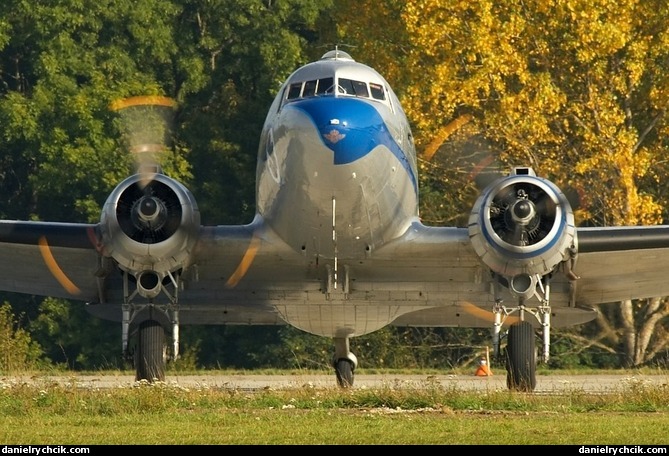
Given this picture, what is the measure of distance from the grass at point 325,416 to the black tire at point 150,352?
1.96 meters

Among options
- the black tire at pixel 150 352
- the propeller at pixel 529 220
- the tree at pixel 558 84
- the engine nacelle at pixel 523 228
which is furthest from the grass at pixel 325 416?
the tree at pixel 558 84

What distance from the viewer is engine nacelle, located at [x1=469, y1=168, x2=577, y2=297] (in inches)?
727

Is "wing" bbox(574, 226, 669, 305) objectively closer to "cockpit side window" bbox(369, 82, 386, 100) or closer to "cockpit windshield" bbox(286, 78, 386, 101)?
"cockpit side window" bbox(369, 82, 386, 100)

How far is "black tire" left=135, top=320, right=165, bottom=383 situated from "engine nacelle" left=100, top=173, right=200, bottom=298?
1.08 meters

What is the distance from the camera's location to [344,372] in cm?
2197

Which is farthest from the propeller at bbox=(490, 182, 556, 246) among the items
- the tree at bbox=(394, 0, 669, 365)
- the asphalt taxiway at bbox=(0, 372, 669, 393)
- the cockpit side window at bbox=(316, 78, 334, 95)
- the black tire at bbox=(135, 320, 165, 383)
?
the tree at bbox=(394, 0, 669, 365)

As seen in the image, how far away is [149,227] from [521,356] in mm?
5453

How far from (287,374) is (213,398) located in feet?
43.5

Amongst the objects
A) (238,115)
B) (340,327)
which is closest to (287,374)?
(340,327)

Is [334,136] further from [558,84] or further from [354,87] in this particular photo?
[558,84]

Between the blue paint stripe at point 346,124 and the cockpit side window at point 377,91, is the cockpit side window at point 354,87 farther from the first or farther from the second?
the blue paint stripe at point 346,124

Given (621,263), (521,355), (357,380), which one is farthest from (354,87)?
(357,380)

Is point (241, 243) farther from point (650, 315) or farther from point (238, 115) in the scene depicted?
point (238, 115)

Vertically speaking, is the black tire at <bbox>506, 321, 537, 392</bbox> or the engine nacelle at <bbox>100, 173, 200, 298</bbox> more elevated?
the engine nacelle at <bbox>100, 173, 200, 298</bbox>
